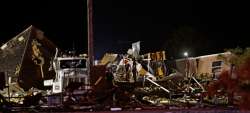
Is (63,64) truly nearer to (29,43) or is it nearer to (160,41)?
(29,43)

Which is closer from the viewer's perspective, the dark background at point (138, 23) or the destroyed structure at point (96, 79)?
the destroyed structure at point (96, 79)

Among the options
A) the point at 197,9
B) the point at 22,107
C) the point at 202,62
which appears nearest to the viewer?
the point at 22,107

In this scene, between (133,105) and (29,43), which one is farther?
(29,43)

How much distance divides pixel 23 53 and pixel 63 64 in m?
3.44

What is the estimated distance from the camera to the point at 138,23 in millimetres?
27141

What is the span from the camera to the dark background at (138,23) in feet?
75.5

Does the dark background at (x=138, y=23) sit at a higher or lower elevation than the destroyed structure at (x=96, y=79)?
higher

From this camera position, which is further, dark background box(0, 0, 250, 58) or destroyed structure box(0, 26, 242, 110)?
dark background box(0, 0, 250, 58)

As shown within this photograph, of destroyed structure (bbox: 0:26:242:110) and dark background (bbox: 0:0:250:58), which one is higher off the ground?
dark background (bbox: 0:0:250:58)

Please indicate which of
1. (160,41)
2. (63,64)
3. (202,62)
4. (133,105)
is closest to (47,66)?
(63,64)

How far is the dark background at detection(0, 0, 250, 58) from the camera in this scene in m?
23.0

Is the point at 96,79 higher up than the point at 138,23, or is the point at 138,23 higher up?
the point at 138,23

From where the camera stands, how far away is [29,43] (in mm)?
16688

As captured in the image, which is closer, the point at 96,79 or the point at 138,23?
the point at 96,79
